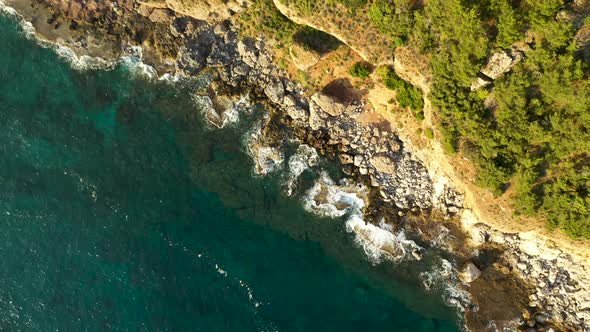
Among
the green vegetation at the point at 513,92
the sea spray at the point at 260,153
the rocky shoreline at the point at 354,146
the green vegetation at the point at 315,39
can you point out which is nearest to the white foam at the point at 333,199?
the rocky shoreline at the point at 354,146

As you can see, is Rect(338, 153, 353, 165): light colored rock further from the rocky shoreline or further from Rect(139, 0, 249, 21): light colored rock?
Rect(139, 0, 249, 21): light colored rock

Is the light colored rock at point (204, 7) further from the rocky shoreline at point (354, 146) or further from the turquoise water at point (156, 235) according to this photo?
the turquoise water at point (156, 235)

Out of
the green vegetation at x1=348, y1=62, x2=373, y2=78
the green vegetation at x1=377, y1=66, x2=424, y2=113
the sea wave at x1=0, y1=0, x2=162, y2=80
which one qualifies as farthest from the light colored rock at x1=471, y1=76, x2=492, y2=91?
the sea wave at x1=0, y1=0, x2=162, y2=80

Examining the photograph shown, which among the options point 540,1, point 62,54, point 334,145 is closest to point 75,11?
→ point 62,54

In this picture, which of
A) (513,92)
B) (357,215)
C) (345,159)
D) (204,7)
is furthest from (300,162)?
(513,92)

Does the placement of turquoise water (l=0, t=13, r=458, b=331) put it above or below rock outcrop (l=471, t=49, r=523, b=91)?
below

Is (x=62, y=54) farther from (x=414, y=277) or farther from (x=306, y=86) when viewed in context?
(x=414, y=277)

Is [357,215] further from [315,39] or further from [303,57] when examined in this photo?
[315,39]
